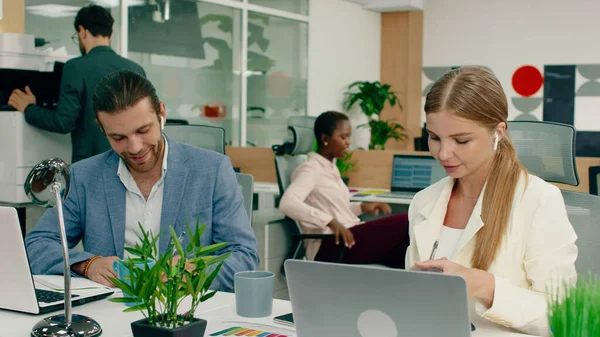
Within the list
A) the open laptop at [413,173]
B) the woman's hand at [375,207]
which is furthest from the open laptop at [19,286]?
the open laptop at [413,173]

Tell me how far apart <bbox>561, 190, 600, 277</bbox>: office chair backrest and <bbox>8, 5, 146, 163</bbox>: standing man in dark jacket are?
96.7 inches

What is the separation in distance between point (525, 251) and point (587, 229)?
0.91 ft

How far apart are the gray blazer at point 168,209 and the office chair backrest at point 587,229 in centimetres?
82

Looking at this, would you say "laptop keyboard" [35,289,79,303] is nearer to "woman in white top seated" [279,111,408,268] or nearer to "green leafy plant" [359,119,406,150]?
"woman in white top seated" [279,111,408,268]

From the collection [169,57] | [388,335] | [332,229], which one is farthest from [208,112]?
[388,335]

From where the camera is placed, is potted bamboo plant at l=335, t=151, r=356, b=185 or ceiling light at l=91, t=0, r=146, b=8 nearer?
potted bamboo plant at l=335, t=151, r=356, b=185

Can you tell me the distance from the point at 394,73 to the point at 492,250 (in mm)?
7960

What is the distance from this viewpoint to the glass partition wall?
5684 millimetres

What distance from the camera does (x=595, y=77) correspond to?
27.3ft

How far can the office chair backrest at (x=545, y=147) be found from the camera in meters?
1.93

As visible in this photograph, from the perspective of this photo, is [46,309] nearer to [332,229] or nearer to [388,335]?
[388,335]

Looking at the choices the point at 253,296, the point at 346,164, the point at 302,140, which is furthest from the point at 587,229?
the point at 346,164

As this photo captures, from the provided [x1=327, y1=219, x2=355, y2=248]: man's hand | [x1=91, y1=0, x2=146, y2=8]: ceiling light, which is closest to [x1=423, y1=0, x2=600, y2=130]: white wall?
[x1=91, y1=0, x2=146, y2=8]: ceiling light

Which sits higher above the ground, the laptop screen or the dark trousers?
the laptop screen
